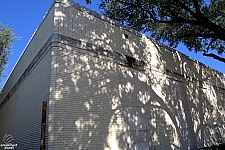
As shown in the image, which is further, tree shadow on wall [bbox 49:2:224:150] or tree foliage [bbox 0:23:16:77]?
tree foliage [bbox 0:23:16:77]

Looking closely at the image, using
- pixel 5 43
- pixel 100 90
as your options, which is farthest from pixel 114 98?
pixel 5 43

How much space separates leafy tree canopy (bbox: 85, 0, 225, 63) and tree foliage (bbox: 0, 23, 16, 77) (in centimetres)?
694

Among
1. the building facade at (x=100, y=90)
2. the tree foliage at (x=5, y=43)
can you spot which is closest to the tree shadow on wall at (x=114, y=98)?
the building facade at (x=100, y=90)

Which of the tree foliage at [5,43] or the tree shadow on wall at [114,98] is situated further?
the tree foliage at [5,43]

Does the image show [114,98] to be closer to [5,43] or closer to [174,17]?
[174,17]

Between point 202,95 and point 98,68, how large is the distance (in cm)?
960

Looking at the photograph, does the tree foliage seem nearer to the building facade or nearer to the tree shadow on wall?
the building facade

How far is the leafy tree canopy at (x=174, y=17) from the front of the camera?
11000 mm

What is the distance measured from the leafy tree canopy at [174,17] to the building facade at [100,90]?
1.69m

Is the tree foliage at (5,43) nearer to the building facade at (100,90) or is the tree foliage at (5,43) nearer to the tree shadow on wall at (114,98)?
the building facade at (100,90)

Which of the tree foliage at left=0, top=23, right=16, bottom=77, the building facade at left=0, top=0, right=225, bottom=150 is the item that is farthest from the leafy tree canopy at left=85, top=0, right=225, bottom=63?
the tree foliage at left=0, top=23, right=16, bottom=77

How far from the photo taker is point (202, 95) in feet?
48.5

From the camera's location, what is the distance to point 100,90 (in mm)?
8438

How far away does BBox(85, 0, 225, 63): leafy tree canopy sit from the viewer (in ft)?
36.1
